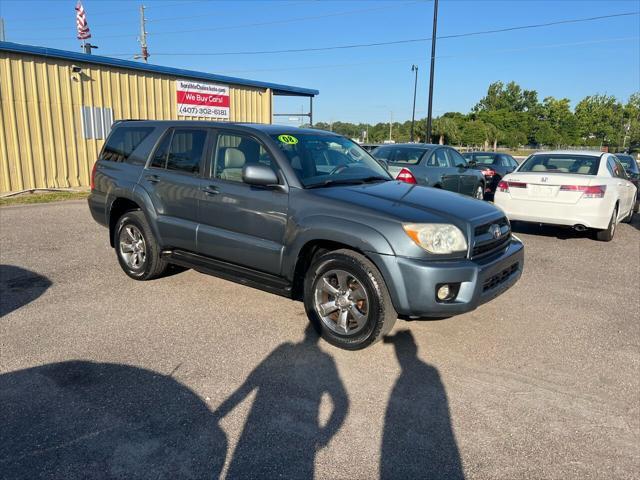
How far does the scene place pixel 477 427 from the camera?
2.88m

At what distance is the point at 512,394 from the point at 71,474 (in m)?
2.69

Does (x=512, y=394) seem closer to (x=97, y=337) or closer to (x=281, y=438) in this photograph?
(x=281, y=438)

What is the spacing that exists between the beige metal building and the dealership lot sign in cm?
3

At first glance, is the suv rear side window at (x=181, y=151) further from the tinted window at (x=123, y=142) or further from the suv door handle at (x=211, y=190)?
the tinted window at (x=123, y=142)

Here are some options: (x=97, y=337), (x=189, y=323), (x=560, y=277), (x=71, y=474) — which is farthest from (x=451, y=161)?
(x=71, y=474)

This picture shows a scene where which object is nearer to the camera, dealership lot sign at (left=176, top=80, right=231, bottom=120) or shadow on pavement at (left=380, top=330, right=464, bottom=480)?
shadow on pavement at (left=380, top=330, right=464, bottom=480)

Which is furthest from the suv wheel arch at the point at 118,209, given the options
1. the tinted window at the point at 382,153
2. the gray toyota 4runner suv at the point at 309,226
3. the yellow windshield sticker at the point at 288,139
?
the tinted window at the point at 382,153

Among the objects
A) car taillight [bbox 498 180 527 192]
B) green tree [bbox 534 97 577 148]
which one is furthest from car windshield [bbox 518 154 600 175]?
green tree [bbox 534 97 577 148]

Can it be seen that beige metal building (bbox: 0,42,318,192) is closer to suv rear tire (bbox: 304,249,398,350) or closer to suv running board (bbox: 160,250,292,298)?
suv running board (bbox: 160,250,292,298)

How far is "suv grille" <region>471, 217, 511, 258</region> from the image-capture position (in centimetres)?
380

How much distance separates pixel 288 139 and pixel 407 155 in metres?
5.43

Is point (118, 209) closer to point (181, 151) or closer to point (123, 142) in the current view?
point (123, 142)

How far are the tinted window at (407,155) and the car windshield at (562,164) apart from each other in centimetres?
189

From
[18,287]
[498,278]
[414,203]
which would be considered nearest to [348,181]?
[414,203]
